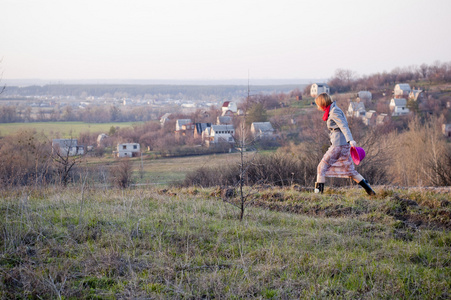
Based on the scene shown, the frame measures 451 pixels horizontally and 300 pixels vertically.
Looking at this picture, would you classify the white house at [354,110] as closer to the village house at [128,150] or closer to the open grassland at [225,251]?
the open grassland at [225,251]

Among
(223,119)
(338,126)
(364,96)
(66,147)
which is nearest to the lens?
(338,126)

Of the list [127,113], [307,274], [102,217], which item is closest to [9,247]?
[102,217]

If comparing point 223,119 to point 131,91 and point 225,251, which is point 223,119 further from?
point 131,91

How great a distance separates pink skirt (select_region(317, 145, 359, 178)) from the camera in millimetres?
7273

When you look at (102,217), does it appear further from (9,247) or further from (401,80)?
(401,80)

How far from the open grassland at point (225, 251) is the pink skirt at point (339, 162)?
0.65 m

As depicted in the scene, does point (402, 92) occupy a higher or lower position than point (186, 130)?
higher

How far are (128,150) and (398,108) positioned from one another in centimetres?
4468

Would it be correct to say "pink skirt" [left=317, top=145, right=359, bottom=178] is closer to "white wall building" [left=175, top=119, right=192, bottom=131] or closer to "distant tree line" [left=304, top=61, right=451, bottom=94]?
"white wall building" [left=175, top=119, right=192, bottom=131]

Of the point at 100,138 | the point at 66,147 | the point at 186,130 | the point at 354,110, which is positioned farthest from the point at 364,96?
the point at 66,147

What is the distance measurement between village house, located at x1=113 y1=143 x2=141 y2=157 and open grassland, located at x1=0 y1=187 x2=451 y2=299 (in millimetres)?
38639

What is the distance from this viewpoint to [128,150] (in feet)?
157

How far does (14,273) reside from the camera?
3855 millimetres

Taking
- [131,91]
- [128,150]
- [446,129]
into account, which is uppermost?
[131,91]
